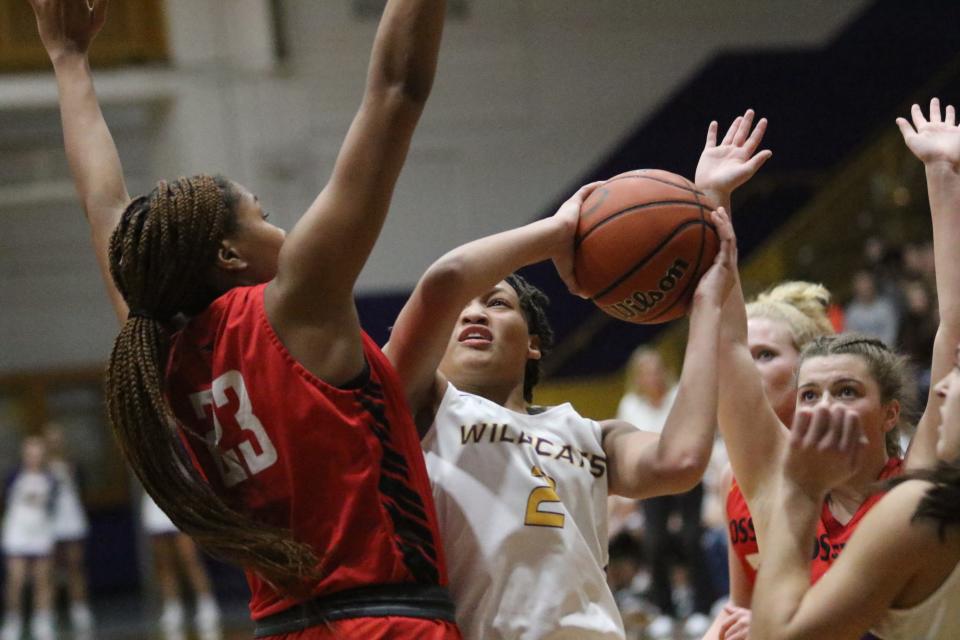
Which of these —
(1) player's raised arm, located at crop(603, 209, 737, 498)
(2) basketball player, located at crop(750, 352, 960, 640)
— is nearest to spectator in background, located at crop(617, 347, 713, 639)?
(1) player's raised arm, located at crop(603, 209, 737, 498)

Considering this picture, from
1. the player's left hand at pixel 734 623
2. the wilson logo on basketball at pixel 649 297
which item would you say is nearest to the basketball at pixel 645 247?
the wilson logo on basketball at pixel 649 297

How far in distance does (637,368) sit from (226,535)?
709 centimetres

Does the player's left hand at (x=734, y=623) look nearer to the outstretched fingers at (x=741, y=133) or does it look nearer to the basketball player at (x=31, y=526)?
the outstretched fingers at (x=741, y=133)

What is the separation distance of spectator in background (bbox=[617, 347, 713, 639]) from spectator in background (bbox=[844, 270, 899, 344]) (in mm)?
1693

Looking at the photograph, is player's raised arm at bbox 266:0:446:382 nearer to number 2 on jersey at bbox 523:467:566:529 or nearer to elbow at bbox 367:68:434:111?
elbow at bbox 367:68:434:111

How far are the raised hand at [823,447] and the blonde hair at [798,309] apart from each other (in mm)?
1378

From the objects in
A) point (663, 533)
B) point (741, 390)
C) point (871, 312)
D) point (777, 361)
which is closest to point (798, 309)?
point (777, 361)

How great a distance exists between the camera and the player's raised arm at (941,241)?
274 cm

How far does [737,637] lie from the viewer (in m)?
2.95

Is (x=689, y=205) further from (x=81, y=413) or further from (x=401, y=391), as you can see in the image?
(x=81, y=413)

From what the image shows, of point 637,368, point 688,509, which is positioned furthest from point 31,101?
point 688,509

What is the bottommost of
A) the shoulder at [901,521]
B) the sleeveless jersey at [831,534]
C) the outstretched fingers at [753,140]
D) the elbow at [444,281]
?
the sleeveless jersey at [831,534]

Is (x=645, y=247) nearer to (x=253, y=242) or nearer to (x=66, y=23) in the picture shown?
(x=253, y=242)

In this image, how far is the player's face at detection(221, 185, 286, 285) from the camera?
235cm
